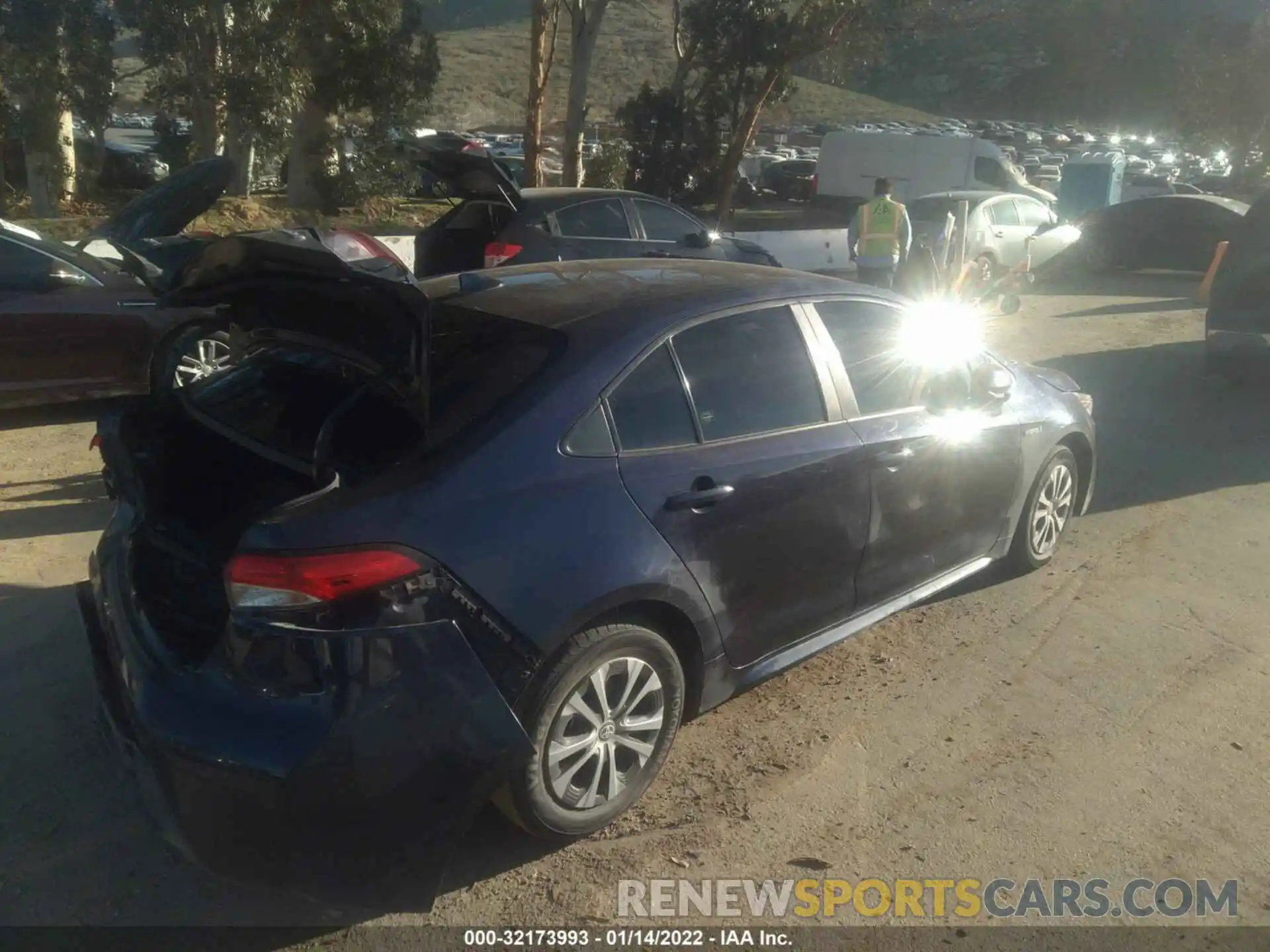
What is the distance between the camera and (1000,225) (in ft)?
58.2

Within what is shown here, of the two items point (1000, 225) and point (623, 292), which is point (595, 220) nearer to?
point (623, 292)

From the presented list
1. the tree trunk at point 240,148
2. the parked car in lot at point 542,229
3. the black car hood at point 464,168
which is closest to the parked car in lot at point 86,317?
the black car hood at point 464,168

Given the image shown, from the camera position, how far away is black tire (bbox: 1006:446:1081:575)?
18.6 feet

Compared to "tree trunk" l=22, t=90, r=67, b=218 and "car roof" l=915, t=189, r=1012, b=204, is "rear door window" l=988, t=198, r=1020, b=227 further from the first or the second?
"tree trunk" l=22, t=90, r=67, b=218

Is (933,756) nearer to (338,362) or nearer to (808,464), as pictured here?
(808,464)

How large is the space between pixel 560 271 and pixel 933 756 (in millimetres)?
2279

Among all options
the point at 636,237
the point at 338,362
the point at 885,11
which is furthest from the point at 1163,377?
the point at 885,11

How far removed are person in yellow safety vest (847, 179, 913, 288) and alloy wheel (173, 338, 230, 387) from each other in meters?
6.37

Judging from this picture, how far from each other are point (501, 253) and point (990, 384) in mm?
5872

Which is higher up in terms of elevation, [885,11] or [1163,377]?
[885,11]

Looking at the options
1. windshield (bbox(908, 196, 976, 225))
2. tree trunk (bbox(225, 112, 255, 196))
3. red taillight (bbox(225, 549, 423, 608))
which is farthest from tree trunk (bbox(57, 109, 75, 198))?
red taillight (bbox(225, 549, 423, 608))

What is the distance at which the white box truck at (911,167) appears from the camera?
26.0 meters

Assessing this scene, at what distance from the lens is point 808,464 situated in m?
4.19

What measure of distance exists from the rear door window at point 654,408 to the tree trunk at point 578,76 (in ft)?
61.2
